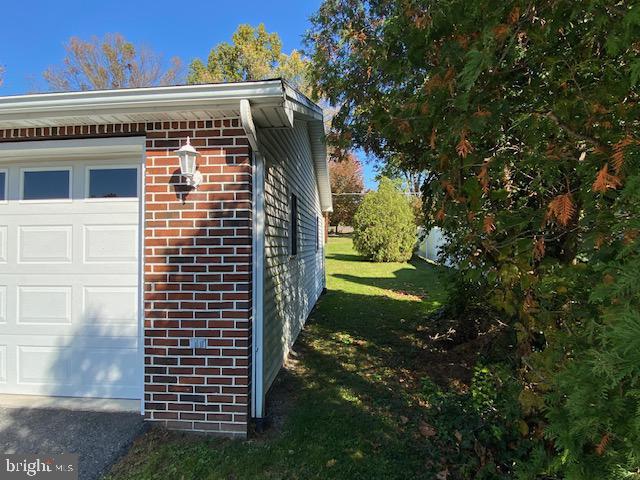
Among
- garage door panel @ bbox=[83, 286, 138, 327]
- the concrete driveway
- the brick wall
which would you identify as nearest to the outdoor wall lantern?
the brick wall

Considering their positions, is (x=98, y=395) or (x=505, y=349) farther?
(x=505, y=349)

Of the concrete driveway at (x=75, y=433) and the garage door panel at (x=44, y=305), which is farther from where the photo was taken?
the garage door panel at (x=44, y=305)

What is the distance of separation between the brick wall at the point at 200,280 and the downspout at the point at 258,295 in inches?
4.9

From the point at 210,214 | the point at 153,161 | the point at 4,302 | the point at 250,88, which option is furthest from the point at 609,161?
the point at 4,302

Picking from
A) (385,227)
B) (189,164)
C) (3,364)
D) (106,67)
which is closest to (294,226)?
(189,164)

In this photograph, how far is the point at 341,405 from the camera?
4.09 meters

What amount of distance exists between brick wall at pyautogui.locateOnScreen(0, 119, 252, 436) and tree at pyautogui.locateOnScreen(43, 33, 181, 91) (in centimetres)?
1924

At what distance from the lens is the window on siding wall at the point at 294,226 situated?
6.14 meters

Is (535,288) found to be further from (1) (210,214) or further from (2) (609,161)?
(1) (210,214)

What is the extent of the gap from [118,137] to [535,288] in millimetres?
3600

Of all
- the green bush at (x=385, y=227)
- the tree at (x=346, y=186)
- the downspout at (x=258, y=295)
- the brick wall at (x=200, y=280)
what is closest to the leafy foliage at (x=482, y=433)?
the downspout at (x=258, y=295)

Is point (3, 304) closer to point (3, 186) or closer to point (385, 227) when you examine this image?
point (3, 186)

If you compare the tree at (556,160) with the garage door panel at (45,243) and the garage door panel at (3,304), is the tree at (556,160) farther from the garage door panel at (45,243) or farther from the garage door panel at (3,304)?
the garage door panel at (3,304)

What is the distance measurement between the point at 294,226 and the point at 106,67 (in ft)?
63.0
